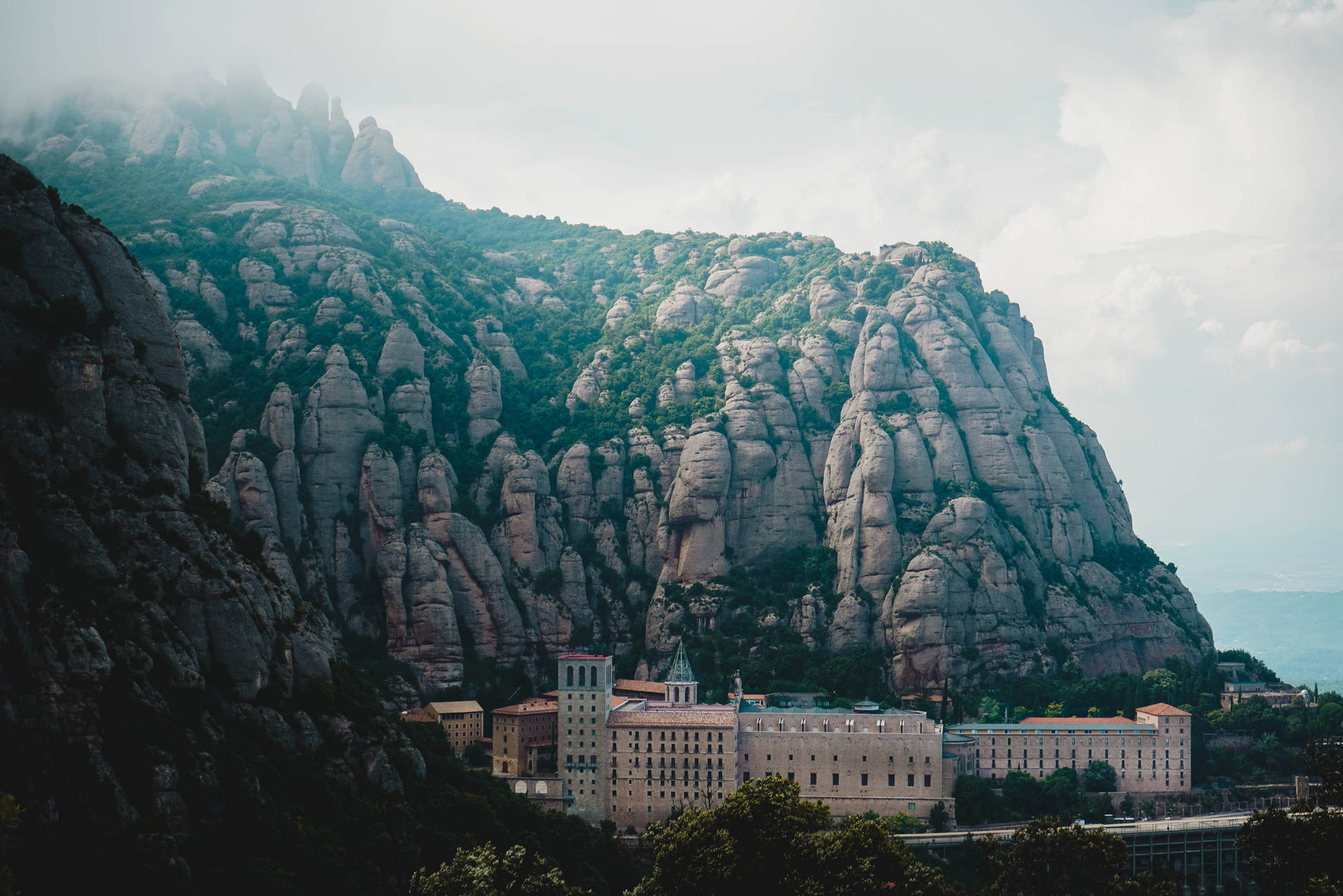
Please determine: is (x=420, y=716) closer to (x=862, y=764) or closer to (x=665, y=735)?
(x=665, y=735)

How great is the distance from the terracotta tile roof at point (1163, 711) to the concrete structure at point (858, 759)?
67.1 feet

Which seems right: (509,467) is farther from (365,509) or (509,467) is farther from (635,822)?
(635,822)

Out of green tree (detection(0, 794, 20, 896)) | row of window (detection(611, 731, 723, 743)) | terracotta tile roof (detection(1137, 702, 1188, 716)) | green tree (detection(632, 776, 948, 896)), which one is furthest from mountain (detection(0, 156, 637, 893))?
terracotta tile roof (detection(1137, 702, 1188, 716))

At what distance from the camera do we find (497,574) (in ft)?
487

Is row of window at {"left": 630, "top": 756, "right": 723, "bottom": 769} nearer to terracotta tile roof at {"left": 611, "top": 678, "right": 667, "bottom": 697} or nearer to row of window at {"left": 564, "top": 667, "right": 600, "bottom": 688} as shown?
row of window at {"left": 564, "top": 667, "right": 600, "bottom": 688}

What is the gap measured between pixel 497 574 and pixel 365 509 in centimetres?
1517

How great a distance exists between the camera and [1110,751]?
13000 cm

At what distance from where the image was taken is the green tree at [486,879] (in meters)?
68.5

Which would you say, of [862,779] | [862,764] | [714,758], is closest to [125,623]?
[714,758]

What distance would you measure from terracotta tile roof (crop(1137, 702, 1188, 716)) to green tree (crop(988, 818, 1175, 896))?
51315 mm

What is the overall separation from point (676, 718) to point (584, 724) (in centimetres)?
799

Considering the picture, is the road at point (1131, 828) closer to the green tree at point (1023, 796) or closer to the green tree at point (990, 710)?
the green tree at point (1023, 796)

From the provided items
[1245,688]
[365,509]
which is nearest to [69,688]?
A: [365,509]

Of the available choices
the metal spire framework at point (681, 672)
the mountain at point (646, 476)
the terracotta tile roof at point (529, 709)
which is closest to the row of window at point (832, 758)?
the metal spire framework at point (681, 672)
